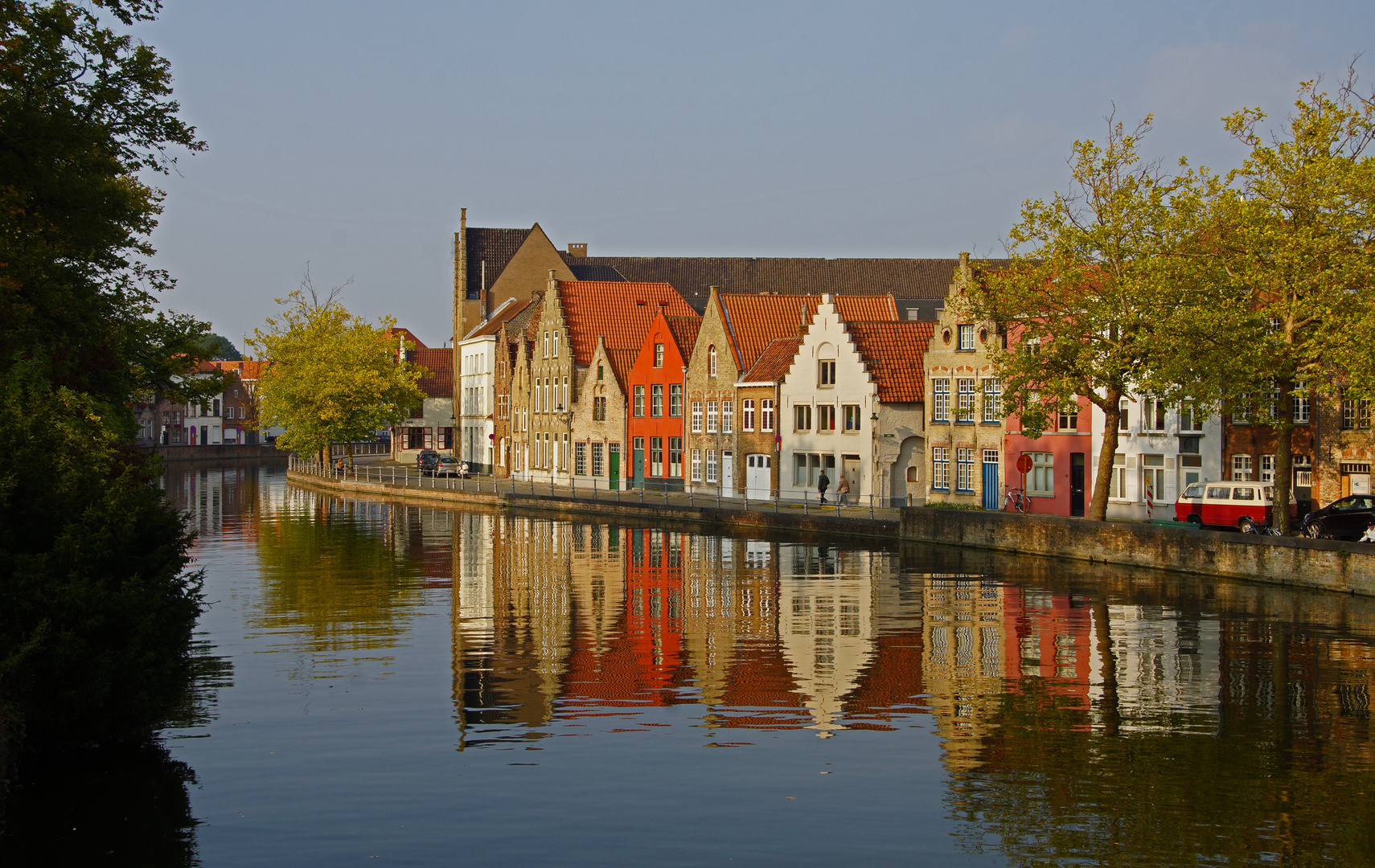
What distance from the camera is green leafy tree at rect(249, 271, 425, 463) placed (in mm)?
87750

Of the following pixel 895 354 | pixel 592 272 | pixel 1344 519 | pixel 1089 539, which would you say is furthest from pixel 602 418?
pixel 1344 519

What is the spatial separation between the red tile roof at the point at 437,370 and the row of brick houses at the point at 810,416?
22.6 meters

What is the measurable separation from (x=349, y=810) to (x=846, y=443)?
150 feet

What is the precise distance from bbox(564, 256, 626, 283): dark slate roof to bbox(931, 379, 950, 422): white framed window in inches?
2254

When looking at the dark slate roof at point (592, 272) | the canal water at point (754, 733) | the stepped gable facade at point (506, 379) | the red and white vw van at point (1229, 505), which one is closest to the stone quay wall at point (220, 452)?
the dark slate roof at point (592, 272)

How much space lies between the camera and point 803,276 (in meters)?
108

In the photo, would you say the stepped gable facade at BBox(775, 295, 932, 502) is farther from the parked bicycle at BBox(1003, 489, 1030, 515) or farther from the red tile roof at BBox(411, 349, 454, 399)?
the red tile roof at BBox(411, 349, 454, 399)

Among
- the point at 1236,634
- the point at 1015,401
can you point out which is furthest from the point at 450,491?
the point at 1236,634

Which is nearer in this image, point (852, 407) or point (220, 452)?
point (852, 407)

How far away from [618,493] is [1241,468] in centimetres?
2606

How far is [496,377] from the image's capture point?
311 feet

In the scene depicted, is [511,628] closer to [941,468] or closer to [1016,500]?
[1016,500]

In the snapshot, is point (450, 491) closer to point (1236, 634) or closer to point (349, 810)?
point (1236, 634)

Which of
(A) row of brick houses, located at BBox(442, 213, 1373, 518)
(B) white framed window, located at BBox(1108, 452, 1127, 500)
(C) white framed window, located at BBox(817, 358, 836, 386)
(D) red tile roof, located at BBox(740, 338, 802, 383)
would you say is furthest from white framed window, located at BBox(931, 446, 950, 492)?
(D) red tile roof, located at BBox(740, 338, 802, 383)
